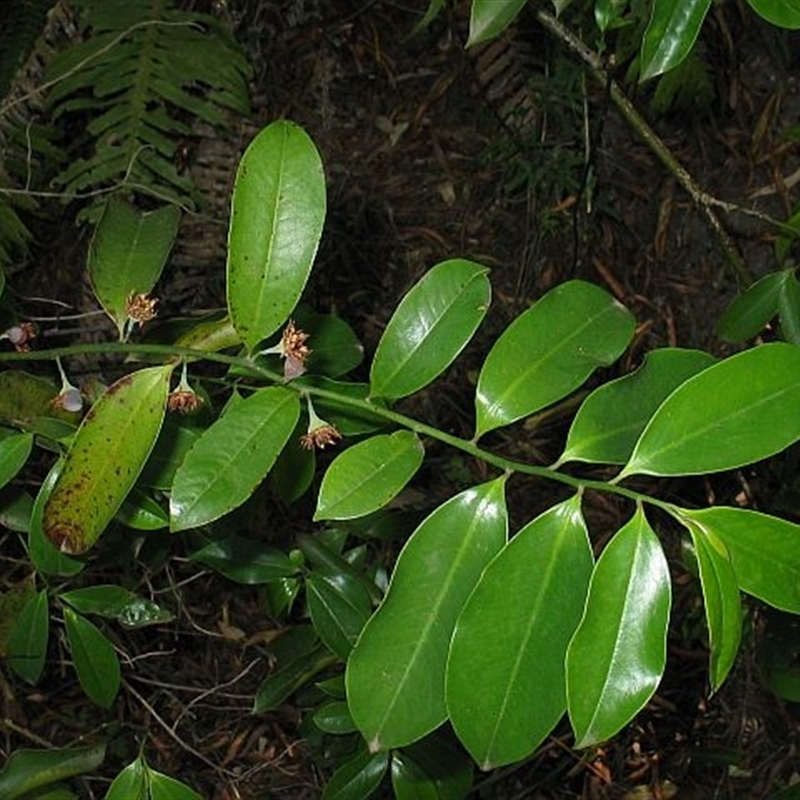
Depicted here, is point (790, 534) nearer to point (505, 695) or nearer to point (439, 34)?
point (505, 695)

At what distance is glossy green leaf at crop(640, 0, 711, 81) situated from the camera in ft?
3.34

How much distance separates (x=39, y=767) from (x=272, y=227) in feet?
2.30

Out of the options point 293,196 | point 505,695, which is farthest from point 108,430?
point 505,695

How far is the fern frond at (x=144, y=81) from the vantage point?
191cm

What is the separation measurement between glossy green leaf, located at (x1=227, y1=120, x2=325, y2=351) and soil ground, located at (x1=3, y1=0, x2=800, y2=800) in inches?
42.3

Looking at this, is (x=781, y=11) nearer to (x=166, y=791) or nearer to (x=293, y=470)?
(x=293, y=470)

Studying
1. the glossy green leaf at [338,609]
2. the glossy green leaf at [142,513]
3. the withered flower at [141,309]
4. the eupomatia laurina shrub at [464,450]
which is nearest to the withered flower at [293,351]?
the eupomatia laurina shrub at [464,450]

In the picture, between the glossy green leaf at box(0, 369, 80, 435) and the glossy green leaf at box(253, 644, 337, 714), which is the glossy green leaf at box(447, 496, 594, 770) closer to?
the glossy green leaf at box(0, 369, 80, 435)

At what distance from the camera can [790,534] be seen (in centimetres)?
77

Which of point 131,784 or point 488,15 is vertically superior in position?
point 488,15

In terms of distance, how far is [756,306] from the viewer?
1.33 metres

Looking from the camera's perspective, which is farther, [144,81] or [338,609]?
[144,81]

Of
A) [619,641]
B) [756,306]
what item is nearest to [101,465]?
[619,641]

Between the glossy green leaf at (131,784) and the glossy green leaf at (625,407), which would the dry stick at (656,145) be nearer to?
the glossy green leaf at (625,407)
